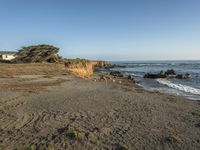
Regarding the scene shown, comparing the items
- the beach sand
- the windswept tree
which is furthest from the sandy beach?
the windswept tree

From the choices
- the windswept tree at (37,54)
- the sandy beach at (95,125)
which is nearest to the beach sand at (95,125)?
the sandy beach at (95,125)

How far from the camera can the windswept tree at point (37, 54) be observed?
1462 inches

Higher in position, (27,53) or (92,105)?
(27,53)

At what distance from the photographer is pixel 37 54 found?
1476 inches

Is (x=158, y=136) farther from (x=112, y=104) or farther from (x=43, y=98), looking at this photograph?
(x=43, y=98)

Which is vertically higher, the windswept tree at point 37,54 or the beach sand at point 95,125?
the windswept tree at point 37,54

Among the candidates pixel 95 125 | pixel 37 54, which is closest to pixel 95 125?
pixel 95 125

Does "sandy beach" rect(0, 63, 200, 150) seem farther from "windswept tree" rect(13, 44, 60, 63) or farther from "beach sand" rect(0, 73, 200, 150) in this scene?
"windswept tree" rect(13, 44, 60, 63)

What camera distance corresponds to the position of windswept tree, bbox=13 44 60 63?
3714cm

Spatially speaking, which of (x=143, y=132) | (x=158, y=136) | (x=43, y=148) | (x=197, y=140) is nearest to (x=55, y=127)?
(x=43, y=148)

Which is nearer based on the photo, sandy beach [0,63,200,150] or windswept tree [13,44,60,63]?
sandy beach [0,63,200,150]

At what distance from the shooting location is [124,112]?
9016 millimetres

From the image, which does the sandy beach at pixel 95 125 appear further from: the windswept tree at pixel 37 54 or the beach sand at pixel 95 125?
the windswept tree at pixel 37 54

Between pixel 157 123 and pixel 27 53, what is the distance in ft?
115
